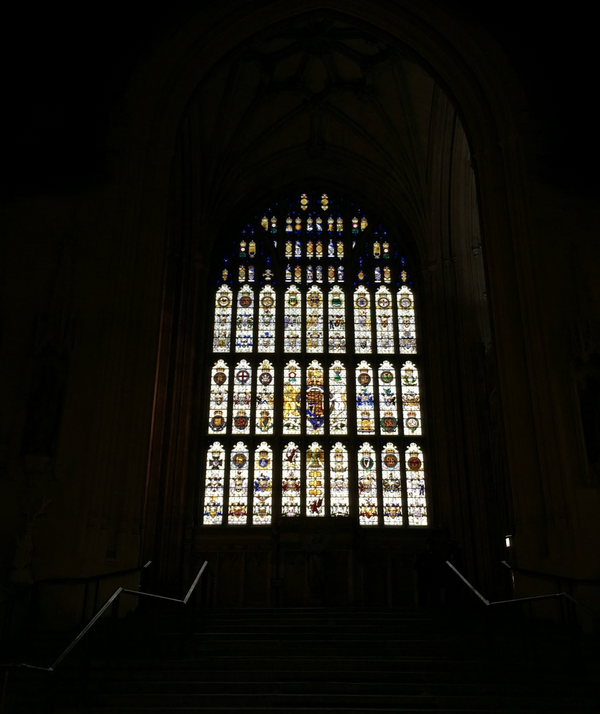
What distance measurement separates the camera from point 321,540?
15367mm

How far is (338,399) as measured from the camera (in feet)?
57.6

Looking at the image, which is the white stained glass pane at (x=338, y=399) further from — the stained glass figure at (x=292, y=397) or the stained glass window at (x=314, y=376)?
the stained glass figure at (x=292, y=397)

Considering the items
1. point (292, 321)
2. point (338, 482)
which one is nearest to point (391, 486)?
point (338, 482)

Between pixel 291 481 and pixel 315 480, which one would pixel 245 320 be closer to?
pixel 291 481

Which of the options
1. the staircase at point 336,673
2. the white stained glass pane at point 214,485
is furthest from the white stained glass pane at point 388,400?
the staircase at point 336,673

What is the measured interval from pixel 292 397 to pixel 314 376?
0.77 m

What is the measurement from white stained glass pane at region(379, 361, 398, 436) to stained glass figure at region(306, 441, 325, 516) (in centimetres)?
165

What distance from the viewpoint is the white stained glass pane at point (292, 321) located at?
18.1 m

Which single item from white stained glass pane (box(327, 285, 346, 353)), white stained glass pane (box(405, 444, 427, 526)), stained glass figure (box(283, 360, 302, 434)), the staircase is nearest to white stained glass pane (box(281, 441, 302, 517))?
stained glass figure (box(283, 360, 302, 434))

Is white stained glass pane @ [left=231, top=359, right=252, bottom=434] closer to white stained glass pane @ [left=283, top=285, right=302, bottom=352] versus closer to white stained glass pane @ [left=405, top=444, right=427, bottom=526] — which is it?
white stained glass pane @ [left=283, top=285, right=302, bottom=352]

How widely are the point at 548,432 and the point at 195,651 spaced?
17.2 feet

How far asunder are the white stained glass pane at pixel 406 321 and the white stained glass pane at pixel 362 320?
0.81m
